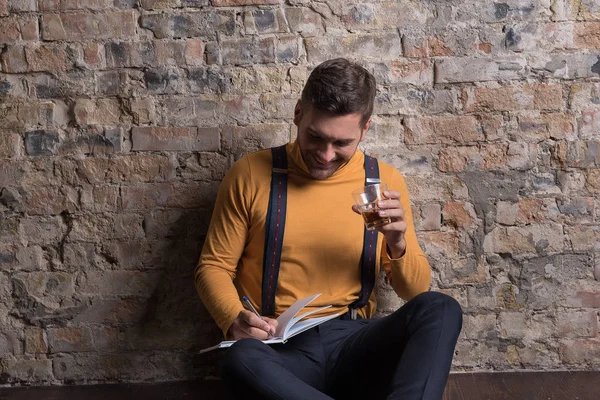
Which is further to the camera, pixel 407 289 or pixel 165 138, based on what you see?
pixel 165 138

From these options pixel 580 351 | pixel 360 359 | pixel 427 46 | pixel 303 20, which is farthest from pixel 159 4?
pixel 580 351

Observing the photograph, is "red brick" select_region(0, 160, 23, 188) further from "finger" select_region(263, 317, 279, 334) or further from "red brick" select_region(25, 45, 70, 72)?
"finger" select_region(263, 317, 279, 334)

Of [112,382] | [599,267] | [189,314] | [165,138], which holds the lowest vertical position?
[112,382]

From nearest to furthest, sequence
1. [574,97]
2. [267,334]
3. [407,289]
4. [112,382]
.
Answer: [267,334], [407,289], [574,97], [112,382]

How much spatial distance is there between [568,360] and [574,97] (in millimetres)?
1076

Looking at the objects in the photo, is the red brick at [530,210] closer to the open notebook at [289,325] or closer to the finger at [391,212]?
the finger at [391,212]

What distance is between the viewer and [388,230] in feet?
6.98

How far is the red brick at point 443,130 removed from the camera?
264cm

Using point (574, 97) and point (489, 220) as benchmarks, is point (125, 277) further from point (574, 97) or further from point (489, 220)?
point (574, 97)

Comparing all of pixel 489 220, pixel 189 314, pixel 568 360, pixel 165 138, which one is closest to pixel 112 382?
pixel 189 314

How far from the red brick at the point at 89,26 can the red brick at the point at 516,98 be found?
137 centimetres

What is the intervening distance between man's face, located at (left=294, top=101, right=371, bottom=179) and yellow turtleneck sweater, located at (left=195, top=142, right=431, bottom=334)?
0.09 meters

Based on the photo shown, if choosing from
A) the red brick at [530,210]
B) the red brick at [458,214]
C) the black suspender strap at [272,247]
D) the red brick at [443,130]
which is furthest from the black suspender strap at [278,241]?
the red brick at [530,210]

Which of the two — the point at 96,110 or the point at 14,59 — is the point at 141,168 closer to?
the point at 96,110
